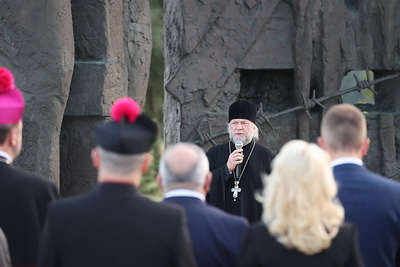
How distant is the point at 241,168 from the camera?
802 cm

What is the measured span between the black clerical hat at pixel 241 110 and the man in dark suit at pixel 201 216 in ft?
10.9

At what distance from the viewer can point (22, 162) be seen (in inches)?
289

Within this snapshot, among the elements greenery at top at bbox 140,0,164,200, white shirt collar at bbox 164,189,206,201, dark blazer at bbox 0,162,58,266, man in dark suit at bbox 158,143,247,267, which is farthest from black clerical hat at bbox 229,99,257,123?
greenery at top at bbox 140,0,164,200

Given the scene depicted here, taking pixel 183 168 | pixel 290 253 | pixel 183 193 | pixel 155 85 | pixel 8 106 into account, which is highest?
pixel 155 85

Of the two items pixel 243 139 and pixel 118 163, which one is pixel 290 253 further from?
pixel 243 139

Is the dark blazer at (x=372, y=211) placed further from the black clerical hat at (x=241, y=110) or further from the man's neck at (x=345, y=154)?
the black clerical hat at (x=241, y=110)

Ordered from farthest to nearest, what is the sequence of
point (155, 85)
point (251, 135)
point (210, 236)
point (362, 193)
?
point (155, 85) → point (251, 135) → point (362, 193) → point (210, 236)

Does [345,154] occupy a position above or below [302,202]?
above

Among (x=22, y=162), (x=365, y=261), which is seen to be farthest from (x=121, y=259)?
(x=22, y=162)

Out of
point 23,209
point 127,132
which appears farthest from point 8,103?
point 127,132

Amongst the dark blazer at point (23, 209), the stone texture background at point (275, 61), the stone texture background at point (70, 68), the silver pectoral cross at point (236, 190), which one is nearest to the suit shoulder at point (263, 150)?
the silver pectoral cross at point (236, 190)

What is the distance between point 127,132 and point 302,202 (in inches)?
29.3

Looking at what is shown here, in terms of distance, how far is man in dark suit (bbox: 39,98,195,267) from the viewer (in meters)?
4.06

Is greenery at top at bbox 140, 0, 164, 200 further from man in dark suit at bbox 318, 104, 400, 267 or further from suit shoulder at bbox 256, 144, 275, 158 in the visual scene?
man in dark suit at bbox 318, 104, 400, 267
